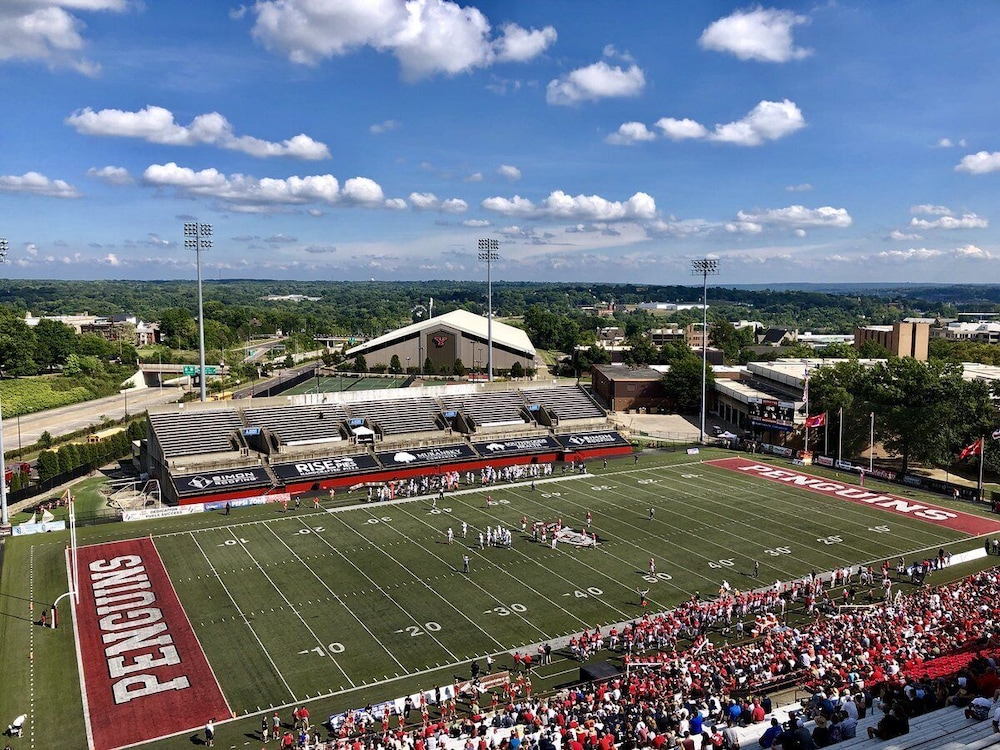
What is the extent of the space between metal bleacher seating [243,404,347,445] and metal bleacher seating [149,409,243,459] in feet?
4.99

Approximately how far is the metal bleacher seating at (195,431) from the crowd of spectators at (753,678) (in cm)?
2903

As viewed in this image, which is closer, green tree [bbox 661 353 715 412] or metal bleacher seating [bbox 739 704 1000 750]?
metal bleacher seating [bbox 739 704 1000 750]

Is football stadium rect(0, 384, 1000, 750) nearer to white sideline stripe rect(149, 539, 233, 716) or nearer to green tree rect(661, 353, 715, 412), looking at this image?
white sideline stripe rect(149, 539, 233, 716)

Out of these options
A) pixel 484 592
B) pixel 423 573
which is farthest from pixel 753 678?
pixel 423 573

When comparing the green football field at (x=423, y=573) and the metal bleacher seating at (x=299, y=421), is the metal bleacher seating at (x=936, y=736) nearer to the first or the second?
the green football field at (x=423, y=573)

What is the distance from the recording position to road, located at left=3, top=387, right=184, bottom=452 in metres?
62.6

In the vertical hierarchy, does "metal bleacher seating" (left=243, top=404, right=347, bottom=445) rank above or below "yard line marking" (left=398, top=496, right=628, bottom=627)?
above

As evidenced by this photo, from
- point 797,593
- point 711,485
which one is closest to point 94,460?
point 711,485

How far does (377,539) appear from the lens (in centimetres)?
3525

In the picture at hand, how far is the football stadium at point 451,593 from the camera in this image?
65.7 feet

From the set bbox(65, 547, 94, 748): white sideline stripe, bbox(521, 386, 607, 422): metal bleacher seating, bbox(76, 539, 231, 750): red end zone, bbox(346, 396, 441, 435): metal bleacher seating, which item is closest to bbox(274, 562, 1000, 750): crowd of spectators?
bbox(76, 539, 231, 750): red end zone

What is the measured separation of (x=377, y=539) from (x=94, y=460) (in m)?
24.0

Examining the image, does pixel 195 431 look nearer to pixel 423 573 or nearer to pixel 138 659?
pixel 423 573

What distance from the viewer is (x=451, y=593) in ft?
94.6
